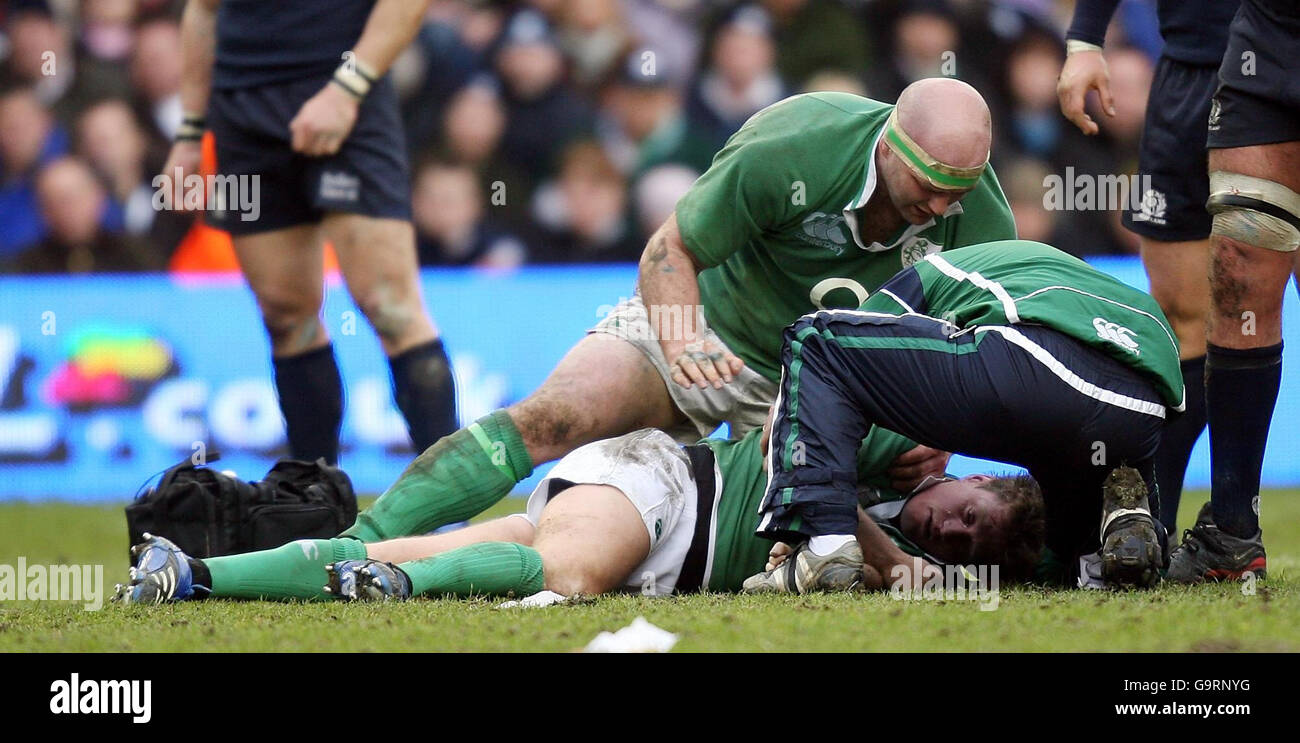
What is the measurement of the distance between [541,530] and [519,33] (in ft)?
17.3

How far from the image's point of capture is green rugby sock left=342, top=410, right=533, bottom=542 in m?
3.81

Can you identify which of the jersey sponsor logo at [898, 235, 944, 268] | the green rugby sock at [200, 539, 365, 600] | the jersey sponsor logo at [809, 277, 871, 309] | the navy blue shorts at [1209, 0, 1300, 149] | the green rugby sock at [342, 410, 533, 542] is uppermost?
the navy blue shorts at [1209, 0, 1300, 149]

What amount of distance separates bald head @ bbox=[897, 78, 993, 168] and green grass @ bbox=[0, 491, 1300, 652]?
3.52 feet

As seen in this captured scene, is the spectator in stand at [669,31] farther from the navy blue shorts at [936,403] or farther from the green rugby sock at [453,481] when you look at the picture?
the navy blue shorts at [936,403]

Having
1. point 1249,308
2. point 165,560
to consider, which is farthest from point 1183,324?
point 165,560

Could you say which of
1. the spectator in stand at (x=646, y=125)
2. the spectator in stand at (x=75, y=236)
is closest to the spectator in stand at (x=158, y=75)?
the spectator in stand at (x=75, y=236)

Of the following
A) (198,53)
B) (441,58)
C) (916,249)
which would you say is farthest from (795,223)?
(441,58)

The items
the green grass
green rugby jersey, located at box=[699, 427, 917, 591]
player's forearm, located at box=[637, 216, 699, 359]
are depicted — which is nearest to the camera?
the green grass

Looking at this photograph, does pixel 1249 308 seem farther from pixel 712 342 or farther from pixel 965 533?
pixel 712 342

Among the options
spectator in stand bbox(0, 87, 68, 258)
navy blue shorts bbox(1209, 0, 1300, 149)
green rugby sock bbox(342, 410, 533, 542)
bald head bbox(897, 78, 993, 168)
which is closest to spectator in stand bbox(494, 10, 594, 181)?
spectator in stand bbox(0, 87, 68, 258)

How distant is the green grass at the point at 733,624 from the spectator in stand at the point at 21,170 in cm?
517

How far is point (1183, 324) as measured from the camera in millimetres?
4633

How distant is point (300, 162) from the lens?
5.39m

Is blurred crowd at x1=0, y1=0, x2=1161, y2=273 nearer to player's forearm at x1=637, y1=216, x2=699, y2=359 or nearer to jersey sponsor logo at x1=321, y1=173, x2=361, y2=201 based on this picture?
jersey sponsor logo at x1=321, y1=173, x2=361, y2=201
